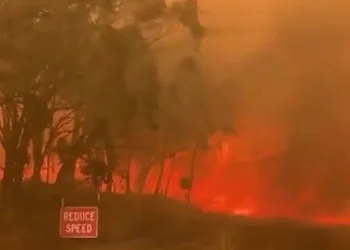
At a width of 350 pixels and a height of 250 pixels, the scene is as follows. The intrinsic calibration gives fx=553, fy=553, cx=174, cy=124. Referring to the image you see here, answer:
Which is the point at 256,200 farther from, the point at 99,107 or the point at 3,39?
the point at 3,39

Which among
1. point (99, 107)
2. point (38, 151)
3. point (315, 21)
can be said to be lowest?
point (38, 151)

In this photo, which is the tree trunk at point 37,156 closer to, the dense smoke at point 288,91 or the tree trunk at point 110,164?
the tree trunk at point 110,164

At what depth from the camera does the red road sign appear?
1.64m

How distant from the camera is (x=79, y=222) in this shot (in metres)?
1.64

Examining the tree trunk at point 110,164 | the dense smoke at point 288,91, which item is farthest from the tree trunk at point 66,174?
the dense smoke at point 288,91

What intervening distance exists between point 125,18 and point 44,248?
0.73m

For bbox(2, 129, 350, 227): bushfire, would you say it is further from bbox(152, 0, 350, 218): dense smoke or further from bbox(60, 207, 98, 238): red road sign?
bbox(60, 207, 98, 238): red road sign

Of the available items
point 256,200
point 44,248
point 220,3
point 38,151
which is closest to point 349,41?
point 220,3

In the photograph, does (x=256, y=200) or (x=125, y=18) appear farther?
(x=125, y=18)

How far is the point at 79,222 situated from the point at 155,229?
0.23 meters

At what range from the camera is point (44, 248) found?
64.1 inches

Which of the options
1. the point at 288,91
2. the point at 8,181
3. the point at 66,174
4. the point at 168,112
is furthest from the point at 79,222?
the point at 288,91

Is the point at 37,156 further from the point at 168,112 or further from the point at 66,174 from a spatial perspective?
the point at 168,112

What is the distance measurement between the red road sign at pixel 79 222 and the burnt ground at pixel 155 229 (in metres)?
0.02
